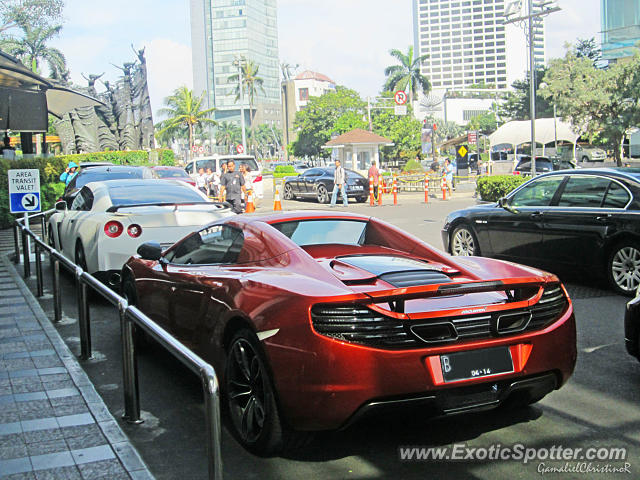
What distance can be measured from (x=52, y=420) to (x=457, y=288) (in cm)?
281

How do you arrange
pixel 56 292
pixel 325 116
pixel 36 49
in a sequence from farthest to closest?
pixel 325 116 < pixel 36 49 < pixel 56 292

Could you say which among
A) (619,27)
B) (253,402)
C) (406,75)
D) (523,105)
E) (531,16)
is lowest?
(253,402)

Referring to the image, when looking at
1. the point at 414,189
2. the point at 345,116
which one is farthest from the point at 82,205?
the point at 345,116

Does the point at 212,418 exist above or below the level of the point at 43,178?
below

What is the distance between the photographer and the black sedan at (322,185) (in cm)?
2948

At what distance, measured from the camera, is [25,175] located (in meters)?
12.4

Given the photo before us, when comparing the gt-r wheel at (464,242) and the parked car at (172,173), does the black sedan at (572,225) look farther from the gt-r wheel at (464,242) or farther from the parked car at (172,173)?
the parked car at (172,173)

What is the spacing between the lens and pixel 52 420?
478cm

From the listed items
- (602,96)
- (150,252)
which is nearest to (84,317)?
(150,252)

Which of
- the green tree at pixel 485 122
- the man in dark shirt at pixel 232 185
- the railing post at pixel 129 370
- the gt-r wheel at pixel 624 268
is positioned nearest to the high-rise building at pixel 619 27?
the green tree at pixel 485 122

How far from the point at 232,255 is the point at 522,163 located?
37.8 metres

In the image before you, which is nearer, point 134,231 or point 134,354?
point 134,354

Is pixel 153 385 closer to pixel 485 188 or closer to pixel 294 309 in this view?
pixel 294 309

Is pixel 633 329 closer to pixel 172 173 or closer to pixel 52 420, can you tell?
pixel 52 420
